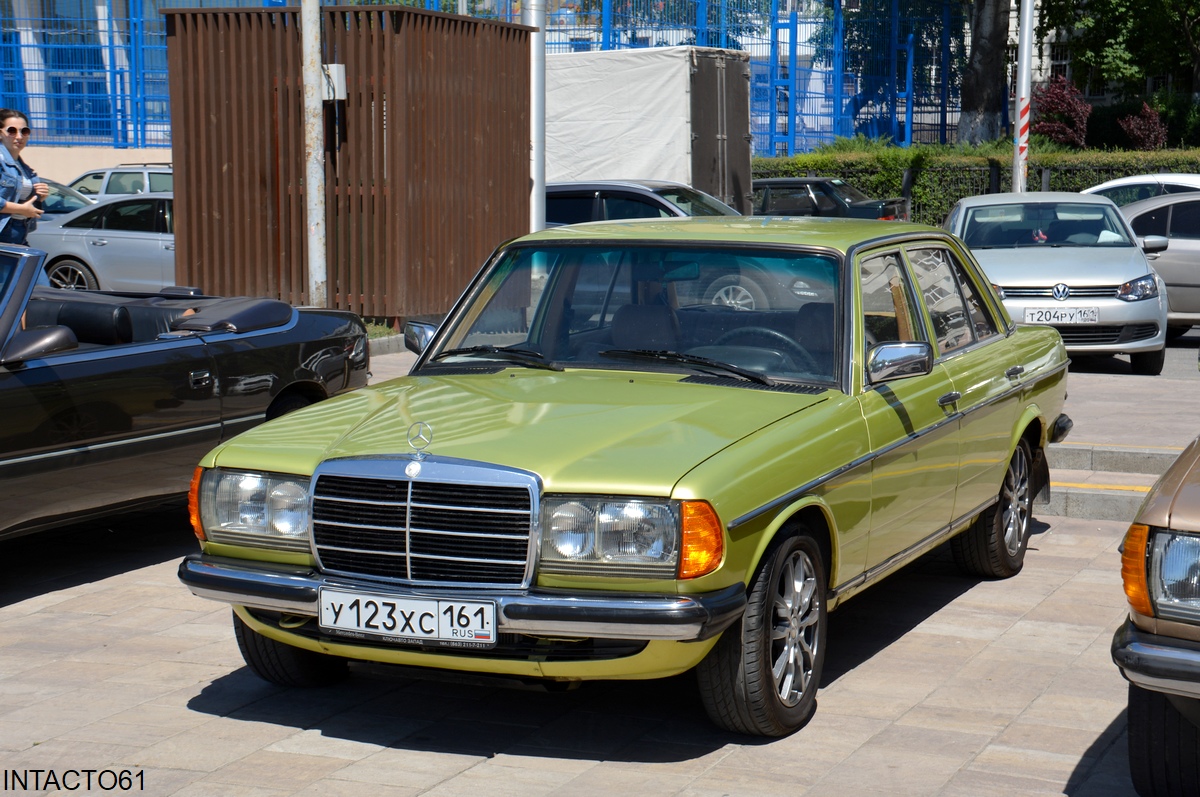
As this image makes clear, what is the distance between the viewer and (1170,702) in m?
3.82

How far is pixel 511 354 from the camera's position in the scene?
545cm

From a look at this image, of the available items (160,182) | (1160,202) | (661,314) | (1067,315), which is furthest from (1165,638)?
(160,182)

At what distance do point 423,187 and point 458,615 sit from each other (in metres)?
11.0

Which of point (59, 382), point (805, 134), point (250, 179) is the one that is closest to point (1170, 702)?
point (59, 382)

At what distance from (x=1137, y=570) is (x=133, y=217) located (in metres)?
15.6

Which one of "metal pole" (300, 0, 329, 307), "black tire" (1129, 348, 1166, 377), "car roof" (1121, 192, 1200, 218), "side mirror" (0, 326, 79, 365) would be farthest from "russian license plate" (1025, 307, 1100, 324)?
"side mirror" (0, 326, 79, 365)

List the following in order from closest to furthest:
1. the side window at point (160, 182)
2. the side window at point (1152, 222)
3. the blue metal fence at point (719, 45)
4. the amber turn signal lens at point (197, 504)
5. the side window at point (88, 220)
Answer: the amber turn signal lens at point (197, 504) → the side window at point (1152, 222) → the side window at point (88, 220) → the side window at point (160, 182) → the blue metal fence at point (719, 45)

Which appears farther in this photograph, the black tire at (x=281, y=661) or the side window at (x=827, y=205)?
the side window at (x=827, y=205)

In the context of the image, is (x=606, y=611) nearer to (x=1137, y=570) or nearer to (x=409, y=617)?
(x=409, y=617)

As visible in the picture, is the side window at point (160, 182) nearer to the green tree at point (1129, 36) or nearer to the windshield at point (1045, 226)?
the windshield at point (1045, 226)

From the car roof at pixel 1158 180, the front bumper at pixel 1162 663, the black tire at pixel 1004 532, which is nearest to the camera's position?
the front bumper at pixel 1162 663

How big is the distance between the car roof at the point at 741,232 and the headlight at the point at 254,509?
169 centimetres

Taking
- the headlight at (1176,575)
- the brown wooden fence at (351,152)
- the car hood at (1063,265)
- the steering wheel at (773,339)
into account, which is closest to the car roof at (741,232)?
the steering wheel at (773,339)

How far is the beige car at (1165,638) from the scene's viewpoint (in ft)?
11.8
